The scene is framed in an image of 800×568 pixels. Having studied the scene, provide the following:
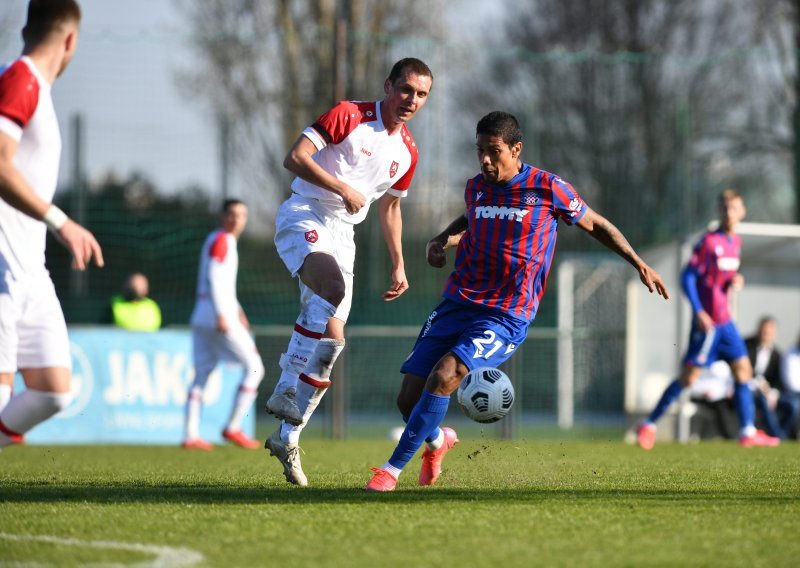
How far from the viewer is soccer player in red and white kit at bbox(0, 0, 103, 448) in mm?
5523

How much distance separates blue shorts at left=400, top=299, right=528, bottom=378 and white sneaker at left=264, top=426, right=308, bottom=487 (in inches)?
32.4

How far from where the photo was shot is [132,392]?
1520 centimetres

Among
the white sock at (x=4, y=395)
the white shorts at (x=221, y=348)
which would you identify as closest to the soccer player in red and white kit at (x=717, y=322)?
the white shorts at (x=221, y=348)

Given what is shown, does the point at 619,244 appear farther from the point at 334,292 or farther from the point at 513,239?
the point at 334,292

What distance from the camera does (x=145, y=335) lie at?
1539 cm

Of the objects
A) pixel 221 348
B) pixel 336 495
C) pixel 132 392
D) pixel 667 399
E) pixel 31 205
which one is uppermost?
pixel 31 205

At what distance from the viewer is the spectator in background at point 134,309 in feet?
51.1

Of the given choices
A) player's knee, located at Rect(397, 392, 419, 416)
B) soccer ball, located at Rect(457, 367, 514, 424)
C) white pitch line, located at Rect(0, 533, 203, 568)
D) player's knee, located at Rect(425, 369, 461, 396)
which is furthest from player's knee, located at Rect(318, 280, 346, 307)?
white pitch line, located at Rect(0, 533, 203, 568)

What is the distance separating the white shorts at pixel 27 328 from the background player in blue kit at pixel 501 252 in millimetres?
2233

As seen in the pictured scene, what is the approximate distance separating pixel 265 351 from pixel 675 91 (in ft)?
25.1

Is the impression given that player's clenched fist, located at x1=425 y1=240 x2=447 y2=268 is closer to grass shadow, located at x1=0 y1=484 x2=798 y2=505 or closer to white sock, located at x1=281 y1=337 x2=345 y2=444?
white sock, located at x1=281 y1=337 x2=345 y2=444

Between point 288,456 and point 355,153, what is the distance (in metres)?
1.93

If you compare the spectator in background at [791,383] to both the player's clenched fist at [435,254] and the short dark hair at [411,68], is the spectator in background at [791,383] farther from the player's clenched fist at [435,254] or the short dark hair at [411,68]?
the short dark hair at [411,68]

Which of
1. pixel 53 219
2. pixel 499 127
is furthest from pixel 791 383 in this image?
pixel 53 219
